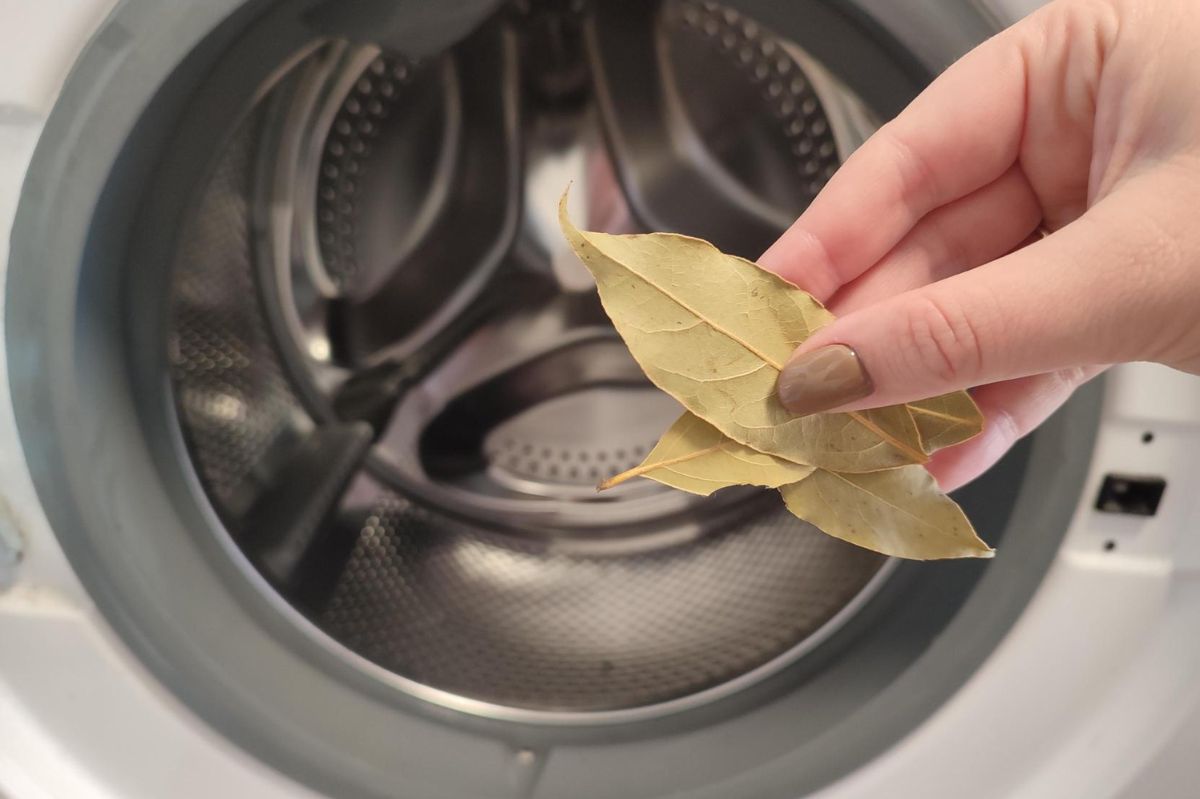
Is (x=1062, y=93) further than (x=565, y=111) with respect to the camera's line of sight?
No

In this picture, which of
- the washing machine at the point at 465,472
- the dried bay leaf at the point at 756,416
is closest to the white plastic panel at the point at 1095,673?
the washing machine at the point at 465,472

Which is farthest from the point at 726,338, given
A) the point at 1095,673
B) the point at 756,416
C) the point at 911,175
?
the point at 1095,673

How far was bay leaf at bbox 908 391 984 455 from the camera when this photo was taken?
0.36 metres

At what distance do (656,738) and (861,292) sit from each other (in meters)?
0.27

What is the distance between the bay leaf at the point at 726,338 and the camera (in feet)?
1.07

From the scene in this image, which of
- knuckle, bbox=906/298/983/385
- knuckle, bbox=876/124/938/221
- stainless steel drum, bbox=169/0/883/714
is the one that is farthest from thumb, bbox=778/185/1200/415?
stainless steel drum, bbox=169/0/883/714

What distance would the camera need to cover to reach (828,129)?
526 millimetres

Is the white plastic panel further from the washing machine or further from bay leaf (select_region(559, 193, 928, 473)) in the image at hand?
bay leaf (select_region(559, 193, 928, 473))

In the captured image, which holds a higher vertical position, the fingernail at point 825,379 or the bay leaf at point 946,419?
the fingernail at point 825,379

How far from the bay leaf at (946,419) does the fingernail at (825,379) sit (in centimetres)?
5

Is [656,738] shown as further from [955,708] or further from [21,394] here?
[21,394]

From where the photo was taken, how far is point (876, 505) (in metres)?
0.38

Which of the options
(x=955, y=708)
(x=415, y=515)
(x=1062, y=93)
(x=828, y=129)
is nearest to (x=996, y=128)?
(x=1062, y=93)

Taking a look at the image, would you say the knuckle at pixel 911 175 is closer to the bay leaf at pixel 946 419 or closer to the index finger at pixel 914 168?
the index finger at pixel 914 168
